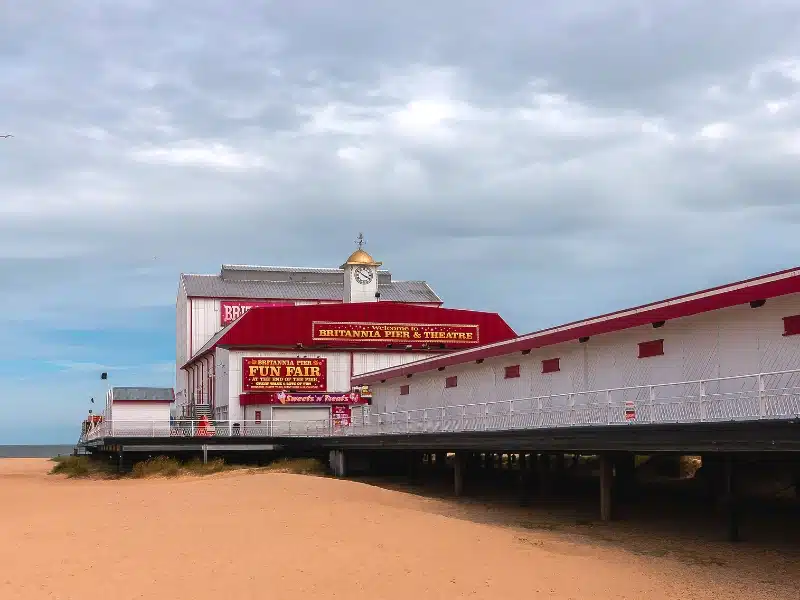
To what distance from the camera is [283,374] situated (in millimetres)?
55719

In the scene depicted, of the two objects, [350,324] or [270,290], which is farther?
[270,290]

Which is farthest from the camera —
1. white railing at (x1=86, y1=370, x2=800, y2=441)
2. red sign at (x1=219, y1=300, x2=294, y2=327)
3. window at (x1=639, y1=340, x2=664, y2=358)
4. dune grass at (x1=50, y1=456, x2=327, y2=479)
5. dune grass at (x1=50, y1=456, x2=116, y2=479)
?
red sign at (x1=219, y1=300, x2=294, y2=327)

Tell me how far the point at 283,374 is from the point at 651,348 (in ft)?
105

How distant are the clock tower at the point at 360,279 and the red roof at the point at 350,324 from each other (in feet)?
26.1

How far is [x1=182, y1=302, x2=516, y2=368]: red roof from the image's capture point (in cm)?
5572

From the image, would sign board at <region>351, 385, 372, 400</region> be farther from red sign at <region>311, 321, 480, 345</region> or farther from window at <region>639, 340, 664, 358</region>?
window at <region>639, 340, 664, 358</region>

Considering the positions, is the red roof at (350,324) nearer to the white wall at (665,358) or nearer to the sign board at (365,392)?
the sign board at (365,392)

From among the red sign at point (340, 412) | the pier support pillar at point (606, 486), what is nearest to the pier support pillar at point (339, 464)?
the red sign at point (340, 412)

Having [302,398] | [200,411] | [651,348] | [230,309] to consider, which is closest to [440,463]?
[302,398]

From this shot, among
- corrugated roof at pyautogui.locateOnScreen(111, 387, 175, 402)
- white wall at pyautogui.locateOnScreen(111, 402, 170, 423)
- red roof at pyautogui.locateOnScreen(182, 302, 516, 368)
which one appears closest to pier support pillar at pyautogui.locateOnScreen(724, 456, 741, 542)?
red roof at pyautogui.locateOnScreen(182, 302, 516, 368)

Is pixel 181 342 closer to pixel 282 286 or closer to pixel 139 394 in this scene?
pixel 282 286

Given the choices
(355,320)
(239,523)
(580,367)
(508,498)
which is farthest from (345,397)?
(239,523)

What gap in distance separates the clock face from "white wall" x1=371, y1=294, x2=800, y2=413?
90.9 ft

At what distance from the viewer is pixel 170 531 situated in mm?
23172
